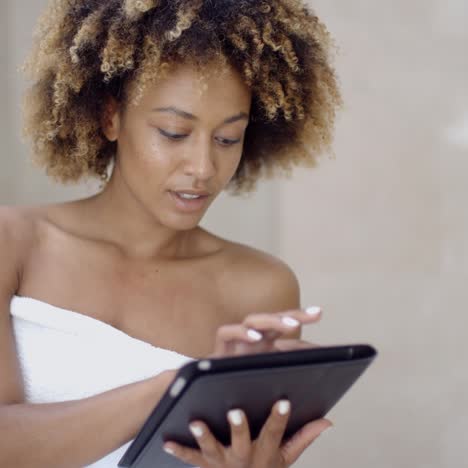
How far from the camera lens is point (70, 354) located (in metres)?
1.65

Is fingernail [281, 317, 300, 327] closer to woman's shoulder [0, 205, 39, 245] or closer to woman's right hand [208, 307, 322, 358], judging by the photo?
woman's right hand [208, 307, 322, 358]

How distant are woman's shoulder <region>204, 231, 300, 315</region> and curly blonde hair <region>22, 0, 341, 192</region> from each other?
279 millimetres

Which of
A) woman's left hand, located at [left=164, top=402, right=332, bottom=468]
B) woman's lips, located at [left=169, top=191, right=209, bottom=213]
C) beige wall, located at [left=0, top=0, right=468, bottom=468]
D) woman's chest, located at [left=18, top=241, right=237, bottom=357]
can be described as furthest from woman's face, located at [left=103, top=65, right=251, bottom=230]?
beige wall, located at [left=0, top=0, right=468, bottom=468]

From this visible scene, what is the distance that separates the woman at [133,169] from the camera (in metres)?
1.63

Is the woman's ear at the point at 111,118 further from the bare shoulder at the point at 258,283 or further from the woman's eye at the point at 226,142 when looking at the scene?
the bare shoulder at the point at 258,283

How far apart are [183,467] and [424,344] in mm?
1501

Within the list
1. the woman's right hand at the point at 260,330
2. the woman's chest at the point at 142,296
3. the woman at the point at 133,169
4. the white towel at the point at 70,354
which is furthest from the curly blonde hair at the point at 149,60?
the woman's right hand at the point at 260,330

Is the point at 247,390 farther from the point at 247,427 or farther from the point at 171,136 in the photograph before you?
the point at 171,136

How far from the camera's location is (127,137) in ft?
5.59

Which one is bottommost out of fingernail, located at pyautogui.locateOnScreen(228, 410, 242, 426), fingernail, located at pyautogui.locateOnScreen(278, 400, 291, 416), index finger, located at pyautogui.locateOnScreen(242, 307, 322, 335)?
fingernail, located at pyautogui.locateOnScreen(228, 410, 242, 426)

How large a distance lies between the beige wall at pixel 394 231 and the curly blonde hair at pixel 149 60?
91cm

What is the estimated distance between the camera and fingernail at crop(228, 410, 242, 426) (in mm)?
1262

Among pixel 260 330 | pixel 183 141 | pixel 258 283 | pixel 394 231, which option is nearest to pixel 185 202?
pixel 183 141

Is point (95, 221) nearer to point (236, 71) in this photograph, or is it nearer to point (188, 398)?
point (236, 71)
